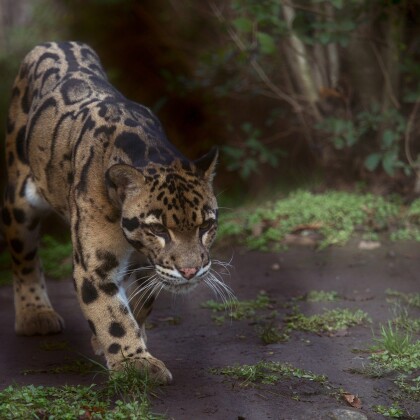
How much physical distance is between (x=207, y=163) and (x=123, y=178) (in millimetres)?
482

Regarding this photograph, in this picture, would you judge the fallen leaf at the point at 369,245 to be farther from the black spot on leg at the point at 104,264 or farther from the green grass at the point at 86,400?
the green grass at the point at 86,400

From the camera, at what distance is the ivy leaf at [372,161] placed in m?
8.46

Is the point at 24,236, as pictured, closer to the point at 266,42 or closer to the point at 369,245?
the point at 266,42

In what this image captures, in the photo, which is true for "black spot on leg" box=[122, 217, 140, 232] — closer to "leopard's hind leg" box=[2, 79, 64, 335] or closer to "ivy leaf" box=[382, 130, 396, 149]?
"leopard's hind leg" box=[2, 79, 64, 335]

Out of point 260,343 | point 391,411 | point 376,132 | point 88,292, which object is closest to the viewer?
point 391,411

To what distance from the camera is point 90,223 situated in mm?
5070

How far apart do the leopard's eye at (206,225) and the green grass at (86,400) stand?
2.70 feet

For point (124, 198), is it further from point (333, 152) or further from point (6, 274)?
point (333, 152)

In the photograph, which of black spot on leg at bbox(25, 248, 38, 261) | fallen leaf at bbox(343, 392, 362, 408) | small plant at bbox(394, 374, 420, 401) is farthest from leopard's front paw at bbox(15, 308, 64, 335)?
small plant at bbox(394, 374, 420, 401)

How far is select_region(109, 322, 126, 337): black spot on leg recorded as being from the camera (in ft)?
16.2

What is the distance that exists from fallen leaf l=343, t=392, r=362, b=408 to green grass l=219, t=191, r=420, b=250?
10.9ft

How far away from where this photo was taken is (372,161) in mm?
8500

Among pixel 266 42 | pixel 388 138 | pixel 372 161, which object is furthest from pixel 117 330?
pixel 388 138

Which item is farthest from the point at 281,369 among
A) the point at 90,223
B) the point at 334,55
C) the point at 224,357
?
the point at 334,55
